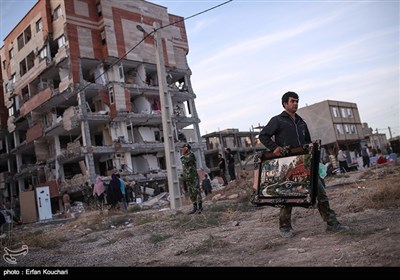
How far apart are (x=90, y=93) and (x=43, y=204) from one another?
13.1 meters

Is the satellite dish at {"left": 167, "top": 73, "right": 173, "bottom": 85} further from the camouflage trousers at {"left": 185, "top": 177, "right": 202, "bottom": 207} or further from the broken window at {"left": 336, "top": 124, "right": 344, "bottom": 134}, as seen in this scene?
the camouflage trousers at {"left": 185, "top": 177, "right": 202, "bottom": 207}

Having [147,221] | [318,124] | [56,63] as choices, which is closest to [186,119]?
[56,63]

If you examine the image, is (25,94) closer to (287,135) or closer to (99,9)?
(99,9)

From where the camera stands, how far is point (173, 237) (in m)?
5.52

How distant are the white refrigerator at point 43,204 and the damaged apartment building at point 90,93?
5.99m

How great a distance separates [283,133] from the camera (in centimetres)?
411

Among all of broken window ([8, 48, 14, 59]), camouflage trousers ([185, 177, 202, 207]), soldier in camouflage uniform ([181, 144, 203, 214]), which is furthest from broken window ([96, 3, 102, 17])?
camouflage trousers ([185, 177, 202, 207])

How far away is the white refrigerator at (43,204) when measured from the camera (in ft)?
61.3

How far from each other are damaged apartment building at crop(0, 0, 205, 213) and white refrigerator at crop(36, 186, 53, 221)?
5987 millimetres

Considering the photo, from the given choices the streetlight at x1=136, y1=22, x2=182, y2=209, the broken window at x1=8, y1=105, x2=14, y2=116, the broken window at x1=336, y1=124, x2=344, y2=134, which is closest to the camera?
the streetlight at x1=136, y1=22, x2=182, y2=209

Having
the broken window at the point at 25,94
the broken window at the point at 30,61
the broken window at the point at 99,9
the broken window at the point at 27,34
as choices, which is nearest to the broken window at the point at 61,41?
the broken window at the point at 99,9

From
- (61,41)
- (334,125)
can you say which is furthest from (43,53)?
(334,125)

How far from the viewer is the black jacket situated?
408 centimetres
